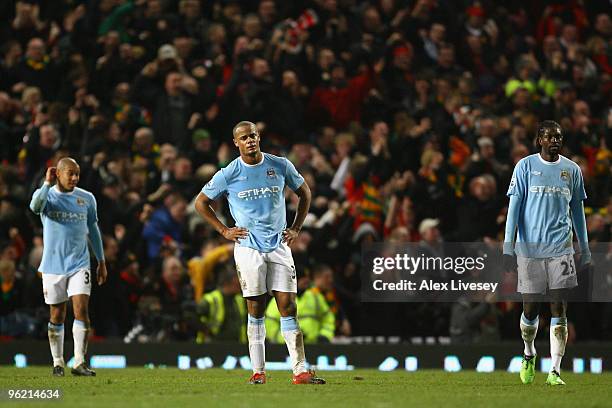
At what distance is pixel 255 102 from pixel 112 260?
14.5ft

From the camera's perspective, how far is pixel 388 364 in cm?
1599

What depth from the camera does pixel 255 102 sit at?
2022cm

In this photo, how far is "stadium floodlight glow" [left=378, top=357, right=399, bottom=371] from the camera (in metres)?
16.0

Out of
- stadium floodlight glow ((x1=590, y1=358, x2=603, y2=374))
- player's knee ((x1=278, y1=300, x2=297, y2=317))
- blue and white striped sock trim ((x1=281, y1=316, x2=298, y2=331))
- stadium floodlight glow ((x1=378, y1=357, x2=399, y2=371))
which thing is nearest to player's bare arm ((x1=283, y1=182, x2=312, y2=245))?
player's knee ((x1=278, y1=300, x2=297, y2=317))

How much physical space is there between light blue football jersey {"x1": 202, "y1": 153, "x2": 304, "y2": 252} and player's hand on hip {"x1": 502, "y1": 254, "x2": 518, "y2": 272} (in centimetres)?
225

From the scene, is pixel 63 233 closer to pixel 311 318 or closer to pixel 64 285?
pixel 64 285

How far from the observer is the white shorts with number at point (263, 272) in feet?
37.8

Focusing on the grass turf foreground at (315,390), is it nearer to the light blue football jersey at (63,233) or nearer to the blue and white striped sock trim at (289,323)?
the blue and white striped sock trim at (289,323)

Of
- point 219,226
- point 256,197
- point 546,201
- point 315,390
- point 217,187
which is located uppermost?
point 217,187

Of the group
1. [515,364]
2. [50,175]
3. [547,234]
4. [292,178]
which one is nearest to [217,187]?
[292,178]

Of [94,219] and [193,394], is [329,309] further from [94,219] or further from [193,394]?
[193,394]

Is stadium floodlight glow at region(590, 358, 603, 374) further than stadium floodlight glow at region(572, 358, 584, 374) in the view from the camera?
No

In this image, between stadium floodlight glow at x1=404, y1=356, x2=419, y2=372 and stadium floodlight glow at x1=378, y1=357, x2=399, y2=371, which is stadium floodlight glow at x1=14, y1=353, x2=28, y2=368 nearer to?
stadium floodlight glow at x1=378, y1=357, x2=399, y2=371

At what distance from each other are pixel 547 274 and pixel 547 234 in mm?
383
